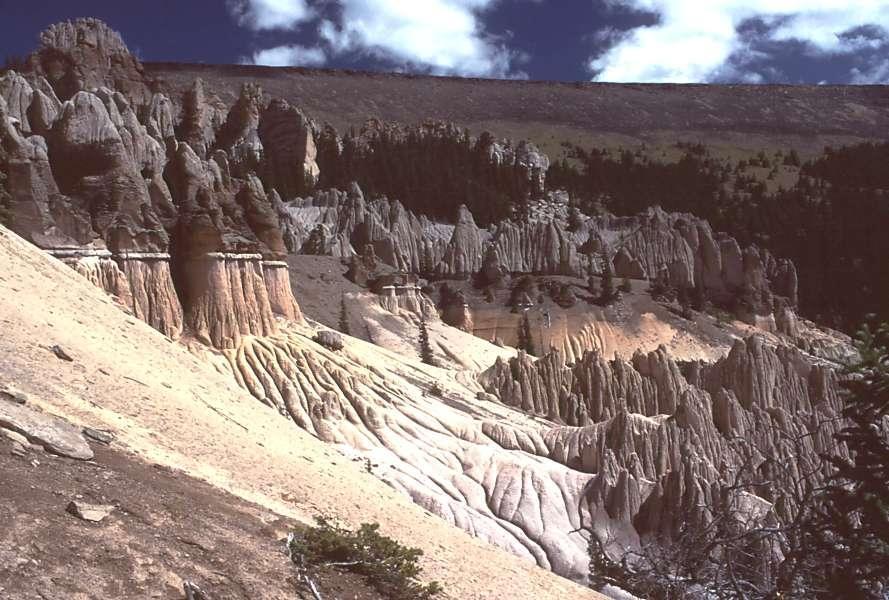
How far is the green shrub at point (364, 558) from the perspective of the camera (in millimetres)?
7637

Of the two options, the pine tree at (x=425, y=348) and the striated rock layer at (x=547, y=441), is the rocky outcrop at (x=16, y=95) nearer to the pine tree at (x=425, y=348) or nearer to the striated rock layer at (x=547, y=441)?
the striated rock layer at (x=547, y=441)

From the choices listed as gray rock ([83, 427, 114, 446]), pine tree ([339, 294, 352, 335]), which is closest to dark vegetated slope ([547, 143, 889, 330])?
pine tree ([339, 294, 352, 335])

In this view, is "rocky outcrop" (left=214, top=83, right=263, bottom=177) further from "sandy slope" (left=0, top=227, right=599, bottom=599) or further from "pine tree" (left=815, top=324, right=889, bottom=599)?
"pine tree" (left=815, top=324, right=889, bottom=599)

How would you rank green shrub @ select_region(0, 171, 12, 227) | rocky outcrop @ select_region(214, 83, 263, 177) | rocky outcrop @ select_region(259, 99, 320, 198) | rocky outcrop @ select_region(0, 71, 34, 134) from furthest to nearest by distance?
1. rocky outcrop @ select_region(259, 99, 320, 198)
2. rocky outcrop @ select_region(214, 83, 263, 177)
3. rocky outcrop @ select_region(0, 71, 34, 134)
4. green shrub @ select_region(0, 171, 12, 227)

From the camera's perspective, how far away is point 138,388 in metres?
12.6

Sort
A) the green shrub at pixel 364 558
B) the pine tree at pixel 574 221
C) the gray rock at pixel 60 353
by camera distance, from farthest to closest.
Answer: the pine tree at pixel 574 221, the gray rock at pixel 60 353, the green shrub at pixel 364 558

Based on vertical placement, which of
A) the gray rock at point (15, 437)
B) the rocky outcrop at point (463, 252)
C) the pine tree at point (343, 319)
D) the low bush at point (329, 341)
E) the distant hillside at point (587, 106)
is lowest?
the pine tree at point (343, 319)

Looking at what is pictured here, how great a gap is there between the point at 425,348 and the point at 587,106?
343ft

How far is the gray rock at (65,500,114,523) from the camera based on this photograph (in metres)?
6.32

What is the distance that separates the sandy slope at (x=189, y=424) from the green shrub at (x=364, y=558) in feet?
4.79

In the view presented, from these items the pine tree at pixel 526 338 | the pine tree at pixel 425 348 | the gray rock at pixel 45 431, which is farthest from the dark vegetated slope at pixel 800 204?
the gray rock at pixel 45 431

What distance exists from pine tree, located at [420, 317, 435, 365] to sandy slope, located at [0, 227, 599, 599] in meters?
24.3

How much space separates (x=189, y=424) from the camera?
12.2 metres

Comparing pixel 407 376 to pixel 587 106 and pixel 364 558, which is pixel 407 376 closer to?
pixel 364 558
